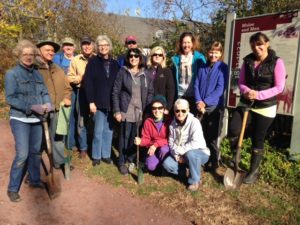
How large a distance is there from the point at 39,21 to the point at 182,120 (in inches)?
523

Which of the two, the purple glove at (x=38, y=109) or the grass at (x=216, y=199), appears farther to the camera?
the purple glove at (x=38, y=109)

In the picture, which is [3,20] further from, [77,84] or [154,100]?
[154,100]

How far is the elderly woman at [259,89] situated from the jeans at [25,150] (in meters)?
2.61

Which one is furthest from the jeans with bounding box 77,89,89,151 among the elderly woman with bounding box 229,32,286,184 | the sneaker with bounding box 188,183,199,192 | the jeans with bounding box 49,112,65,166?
the elderly woman with bounding box 229,32,286,184

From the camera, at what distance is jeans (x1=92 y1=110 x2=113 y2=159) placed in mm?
5371

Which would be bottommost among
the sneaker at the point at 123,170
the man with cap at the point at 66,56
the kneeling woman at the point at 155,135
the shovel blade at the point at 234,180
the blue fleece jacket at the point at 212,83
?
the sneaker at the point at 123,170

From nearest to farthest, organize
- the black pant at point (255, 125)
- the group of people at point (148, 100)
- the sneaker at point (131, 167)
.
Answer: the group of people at point (148, 100) → the black pant at point (255, 125) → the sneaker at point (131, 167)

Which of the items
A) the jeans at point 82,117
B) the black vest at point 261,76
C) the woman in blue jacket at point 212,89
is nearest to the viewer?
the black vest at point 261,76

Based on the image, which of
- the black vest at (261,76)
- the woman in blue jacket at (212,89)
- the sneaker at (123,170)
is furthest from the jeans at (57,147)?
the black vest at (261,76)

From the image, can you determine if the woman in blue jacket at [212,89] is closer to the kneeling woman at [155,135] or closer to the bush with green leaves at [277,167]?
the kneeling woman at [155,135]

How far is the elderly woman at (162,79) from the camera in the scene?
203 inches

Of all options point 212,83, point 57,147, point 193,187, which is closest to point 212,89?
point 212,83

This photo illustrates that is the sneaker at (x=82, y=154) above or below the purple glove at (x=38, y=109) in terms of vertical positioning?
below

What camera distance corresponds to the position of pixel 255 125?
4551 millimetres
